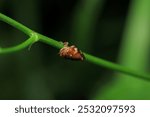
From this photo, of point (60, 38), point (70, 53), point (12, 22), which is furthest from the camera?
point (60, 38)

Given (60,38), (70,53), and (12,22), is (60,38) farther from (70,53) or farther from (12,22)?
(12,22)

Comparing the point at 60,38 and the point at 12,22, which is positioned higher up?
the point at 60,38

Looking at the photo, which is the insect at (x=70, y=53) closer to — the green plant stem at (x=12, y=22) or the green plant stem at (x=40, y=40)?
the green plant stem at (x=40, y=40)

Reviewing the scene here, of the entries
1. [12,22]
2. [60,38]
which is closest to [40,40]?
[12,22]

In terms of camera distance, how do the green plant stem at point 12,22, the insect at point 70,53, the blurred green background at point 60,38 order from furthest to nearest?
the blurred green background at point 60,38 < the insect at point 70,53 < the green plant stem at point 12,22

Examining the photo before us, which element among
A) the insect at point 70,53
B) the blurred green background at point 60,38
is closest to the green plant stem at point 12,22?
the insect at point 70,53

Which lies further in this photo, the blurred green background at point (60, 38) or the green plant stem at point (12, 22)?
the blurred green background at point (60, 38)

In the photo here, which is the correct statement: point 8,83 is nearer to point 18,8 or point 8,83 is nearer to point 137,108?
point 18,8

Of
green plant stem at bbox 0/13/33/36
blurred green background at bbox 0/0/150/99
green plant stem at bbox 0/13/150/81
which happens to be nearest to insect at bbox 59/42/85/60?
green plant stem at bbox 0/13/150/81

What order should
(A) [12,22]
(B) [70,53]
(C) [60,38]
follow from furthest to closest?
(C) [60,38], (B) [70,53], (A) [12,22]

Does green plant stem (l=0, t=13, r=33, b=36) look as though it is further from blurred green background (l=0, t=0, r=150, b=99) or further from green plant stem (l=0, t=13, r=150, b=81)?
blurred green background (l=0, t=0, r=150, b=99)
